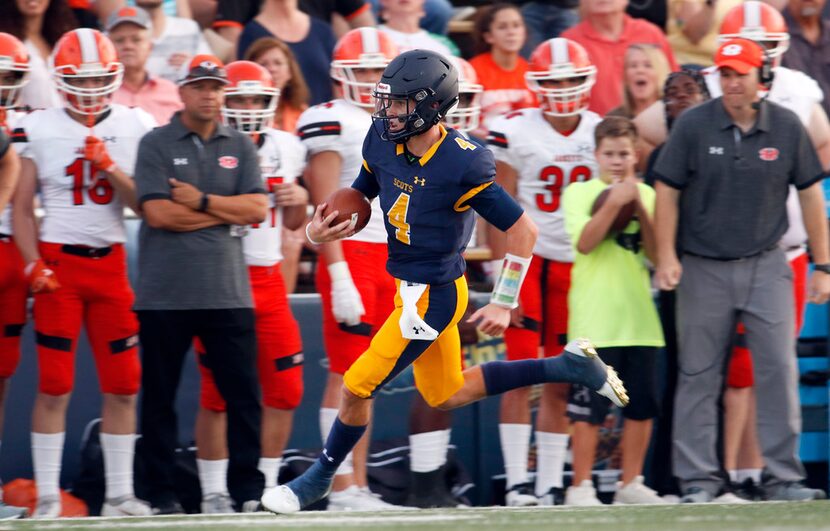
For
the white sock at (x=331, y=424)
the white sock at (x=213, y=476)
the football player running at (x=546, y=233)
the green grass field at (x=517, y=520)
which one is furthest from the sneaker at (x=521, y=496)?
the white sock at (x=213, y=476)

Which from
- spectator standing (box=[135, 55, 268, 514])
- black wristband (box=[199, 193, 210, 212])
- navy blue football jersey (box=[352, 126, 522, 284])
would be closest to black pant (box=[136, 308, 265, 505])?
spectator standing (box=[135, 55, 268, 514])

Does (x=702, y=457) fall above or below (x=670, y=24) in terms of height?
below

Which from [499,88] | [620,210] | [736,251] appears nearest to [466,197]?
[620,210]

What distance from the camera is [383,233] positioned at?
5.92 m

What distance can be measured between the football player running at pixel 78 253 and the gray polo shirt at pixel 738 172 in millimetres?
2329

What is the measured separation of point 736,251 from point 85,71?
278 centimetres

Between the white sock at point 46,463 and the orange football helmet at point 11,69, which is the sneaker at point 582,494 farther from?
the orange football helmet at point 11,69

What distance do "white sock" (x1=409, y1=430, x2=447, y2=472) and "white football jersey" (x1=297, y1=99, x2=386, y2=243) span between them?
34.1 inches

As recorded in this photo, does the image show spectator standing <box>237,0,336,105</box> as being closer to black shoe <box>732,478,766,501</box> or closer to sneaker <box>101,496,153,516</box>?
sneaker <box>101,496,153,516</box>

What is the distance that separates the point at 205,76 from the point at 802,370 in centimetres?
303

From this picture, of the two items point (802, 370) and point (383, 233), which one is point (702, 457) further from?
point (383, 233)

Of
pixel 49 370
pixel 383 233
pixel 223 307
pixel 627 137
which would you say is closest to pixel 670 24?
pixel 627 137

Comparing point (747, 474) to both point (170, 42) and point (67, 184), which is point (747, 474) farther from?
point (170, 42)

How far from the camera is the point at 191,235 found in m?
5.59
